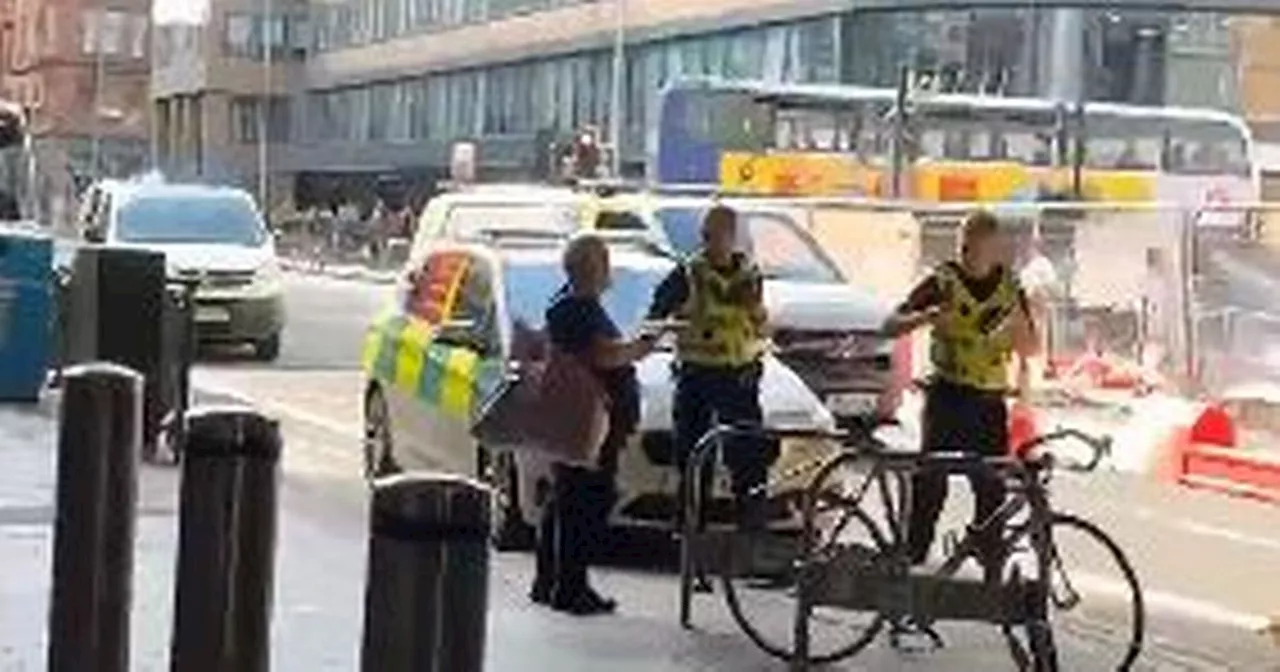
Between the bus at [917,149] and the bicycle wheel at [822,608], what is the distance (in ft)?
87.9

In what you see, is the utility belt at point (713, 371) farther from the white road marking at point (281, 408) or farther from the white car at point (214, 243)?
the white car at point (214, 243)

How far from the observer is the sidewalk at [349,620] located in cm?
990

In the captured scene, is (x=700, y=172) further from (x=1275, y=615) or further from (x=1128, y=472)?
(x=1275, y=615)

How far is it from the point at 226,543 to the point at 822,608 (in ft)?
11.6

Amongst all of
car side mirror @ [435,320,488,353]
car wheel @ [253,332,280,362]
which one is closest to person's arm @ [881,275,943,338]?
car side mirror @ [435,320,488,353]

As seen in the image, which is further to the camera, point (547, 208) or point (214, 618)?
point (547, 208)

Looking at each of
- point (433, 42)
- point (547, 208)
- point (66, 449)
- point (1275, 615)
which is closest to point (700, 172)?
point (547, 208)

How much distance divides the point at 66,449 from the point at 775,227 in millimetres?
15918

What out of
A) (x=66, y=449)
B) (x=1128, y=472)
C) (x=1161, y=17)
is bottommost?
(x=1128, y=472)

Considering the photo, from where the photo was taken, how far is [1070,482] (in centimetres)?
1888

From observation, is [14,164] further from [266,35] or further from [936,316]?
[266,35]

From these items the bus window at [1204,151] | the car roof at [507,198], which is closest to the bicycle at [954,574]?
the car roof at [507,198]

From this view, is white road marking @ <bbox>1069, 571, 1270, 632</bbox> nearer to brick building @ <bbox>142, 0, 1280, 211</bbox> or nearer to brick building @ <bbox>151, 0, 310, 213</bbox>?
brick building @ <bbox>142, 0, 1280, 211</bbox>

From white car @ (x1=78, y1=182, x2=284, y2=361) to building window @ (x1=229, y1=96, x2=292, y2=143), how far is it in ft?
281
